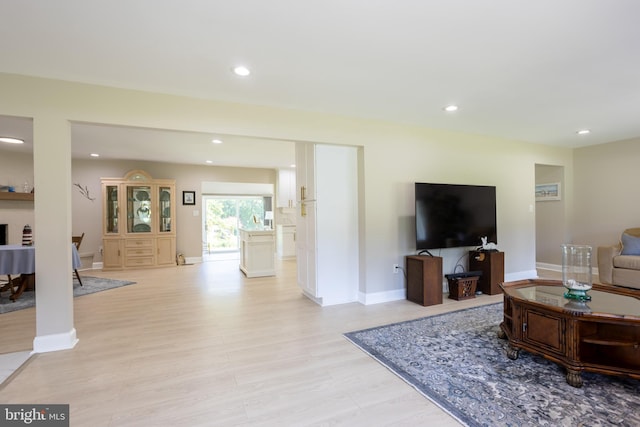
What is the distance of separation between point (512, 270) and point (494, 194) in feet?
4.87

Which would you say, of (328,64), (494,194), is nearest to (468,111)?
(494,194)

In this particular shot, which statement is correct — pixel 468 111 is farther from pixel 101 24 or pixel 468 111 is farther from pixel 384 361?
pixel 101 24

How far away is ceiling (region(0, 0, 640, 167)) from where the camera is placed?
177 cm

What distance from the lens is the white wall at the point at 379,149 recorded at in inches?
105

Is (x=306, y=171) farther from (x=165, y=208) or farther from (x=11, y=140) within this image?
(x=11, y=140)

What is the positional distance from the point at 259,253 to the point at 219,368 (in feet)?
11.4

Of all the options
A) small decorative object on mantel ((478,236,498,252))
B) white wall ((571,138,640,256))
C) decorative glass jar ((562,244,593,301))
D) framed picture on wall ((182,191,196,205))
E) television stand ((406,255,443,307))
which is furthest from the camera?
framed picture on wall ((182,191,196,205))

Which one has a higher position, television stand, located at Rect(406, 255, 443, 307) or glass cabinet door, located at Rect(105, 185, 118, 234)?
glass cabinet door, located at Rect(105, 185, 118, 234)

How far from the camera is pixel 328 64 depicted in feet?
7.95

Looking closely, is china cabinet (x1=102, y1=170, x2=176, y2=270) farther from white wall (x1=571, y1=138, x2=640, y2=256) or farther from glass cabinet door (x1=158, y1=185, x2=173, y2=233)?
white wall (x1=571, y1=138, x2=640, y2=256)

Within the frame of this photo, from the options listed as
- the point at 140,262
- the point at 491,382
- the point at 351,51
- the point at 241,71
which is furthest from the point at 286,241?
the point at 491,382

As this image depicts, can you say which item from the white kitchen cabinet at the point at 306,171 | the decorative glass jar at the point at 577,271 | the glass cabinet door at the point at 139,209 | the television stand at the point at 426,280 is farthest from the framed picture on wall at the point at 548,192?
the glass cabinet door at the point at 139,209

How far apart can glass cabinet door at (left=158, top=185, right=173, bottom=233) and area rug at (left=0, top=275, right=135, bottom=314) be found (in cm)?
171

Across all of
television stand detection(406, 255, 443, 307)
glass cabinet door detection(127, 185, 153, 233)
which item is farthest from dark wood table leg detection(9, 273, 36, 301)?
television stand detection(406, 255, 443, 307)
